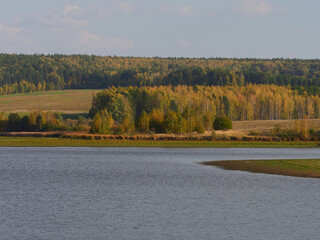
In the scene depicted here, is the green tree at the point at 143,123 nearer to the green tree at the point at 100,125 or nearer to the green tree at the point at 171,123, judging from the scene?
the green tree at the point at 171,123

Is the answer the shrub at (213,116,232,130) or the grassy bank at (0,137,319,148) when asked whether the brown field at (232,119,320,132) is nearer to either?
the shrub at (213,116,232,130)

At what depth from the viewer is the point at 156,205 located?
37.3m

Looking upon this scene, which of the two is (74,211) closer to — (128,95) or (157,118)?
(157,118)

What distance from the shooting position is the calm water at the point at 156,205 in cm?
2944

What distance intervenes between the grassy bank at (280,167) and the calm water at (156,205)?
3.00 m

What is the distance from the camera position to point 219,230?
2984cm

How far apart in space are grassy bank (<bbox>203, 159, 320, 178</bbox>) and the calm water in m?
3.00

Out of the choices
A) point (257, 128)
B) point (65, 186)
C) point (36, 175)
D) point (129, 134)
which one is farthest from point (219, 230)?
point (257, 128)

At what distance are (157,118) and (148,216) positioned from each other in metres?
97.7

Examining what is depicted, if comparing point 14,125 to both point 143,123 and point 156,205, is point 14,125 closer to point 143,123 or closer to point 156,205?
point 143,123

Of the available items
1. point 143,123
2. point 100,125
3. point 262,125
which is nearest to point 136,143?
point 143,123

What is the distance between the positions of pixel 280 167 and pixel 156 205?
27.4 meters

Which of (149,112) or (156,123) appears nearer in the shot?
(156,123)

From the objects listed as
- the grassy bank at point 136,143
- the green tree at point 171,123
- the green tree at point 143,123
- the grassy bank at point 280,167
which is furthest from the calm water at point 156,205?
the green tree at point 143,123
